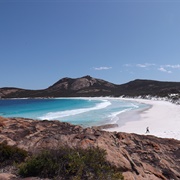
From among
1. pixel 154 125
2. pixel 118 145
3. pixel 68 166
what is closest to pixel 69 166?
pixel 68 166

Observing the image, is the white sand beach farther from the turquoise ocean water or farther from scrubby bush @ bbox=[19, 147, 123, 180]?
scrubby bush @ bbox=[19, 147, 123, 180]

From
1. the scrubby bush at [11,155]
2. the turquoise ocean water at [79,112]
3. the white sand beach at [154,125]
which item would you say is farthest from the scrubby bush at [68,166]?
the turquoise ocean water at [79,112]

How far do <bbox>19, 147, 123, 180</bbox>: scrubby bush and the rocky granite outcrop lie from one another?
40.6 inches

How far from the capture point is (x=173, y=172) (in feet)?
27.1

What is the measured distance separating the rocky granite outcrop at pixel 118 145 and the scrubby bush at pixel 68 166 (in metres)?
1.03

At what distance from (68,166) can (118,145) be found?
12.5 ft

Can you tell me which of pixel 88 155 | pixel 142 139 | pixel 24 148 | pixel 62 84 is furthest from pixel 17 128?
pixel 62 84

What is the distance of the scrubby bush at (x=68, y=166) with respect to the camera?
19.1 feet

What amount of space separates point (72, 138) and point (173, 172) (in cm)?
399

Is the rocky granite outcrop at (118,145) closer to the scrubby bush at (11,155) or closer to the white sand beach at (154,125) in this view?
the scrubby bush at (11,155)

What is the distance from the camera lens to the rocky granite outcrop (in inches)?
300

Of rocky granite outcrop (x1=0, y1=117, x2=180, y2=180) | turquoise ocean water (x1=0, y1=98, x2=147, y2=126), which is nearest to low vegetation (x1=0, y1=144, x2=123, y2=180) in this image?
rocky granite outcrop (x1=0, y1=117, x2=180, y2=180)

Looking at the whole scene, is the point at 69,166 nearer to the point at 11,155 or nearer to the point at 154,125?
the point at 11,155

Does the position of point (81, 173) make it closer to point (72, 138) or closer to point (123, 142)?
point (72, 138)
